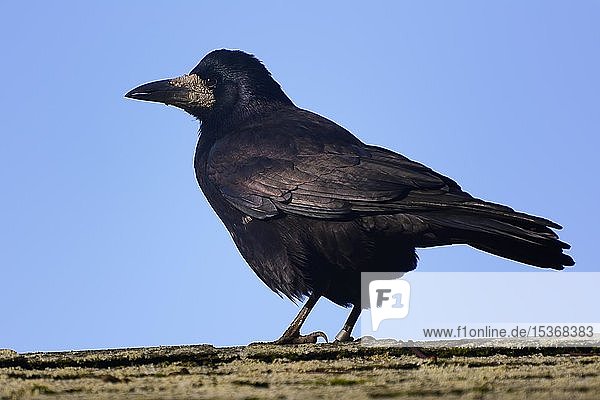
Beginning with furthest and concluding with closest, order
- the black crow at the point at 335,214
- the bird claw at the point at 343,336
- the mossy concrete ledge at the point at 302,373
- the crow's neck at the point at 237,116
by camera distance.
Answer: the crow's neck at the point at 237,116 < the bird claw at the point at 343,336 < the black crow at the point at 335,214 < the mossy concrete ledge at the point at 302,373

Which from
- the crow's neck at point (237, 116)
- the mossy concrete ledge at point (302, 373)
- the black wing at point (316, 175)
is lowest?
the mossy concrete ledge at point (302, 373)

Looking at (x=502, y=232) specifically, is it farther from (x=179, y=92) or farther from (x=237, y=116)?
(x=179, y=92)

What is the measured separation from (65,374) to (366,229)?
2971mm

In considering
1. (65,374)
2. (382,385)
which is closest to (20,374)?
(65,374)

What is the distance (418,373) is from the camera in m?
3.36

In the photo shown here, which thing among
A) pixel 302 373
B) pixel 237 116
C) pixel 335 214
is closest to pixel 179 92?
pixel 237 116

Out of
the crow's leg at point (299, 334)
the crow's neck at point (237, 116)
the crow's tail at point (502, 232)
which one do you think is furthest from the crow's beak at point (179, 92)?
the crow's tail at point (502, 232)

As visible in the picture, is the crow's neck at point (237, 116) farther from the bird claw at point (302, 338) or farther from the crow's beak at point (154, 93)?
the bird claw at point (302, 338)

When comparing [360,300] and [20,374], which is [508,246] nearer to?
[360,300]

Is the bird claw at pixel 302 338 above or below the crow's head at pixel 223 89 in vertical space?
below

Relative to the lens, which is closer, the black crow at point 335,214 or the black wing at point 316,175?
the black crow at point 335,214

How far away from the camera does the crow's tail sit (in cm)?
573

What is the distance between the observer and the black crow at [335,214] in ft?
19.5

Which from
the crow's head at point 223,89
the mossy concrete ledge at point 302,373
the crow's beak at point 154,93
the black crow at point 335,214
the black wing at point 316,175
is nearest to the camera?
the mossy concrete ledge at point 302,373
